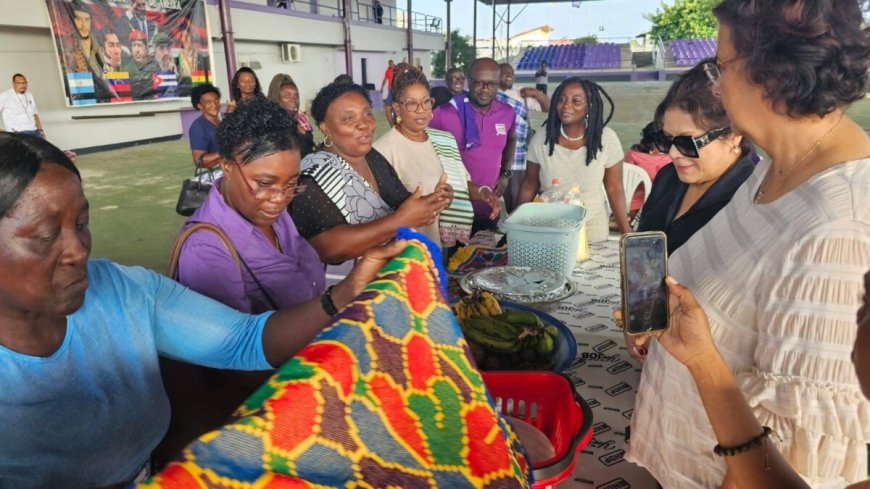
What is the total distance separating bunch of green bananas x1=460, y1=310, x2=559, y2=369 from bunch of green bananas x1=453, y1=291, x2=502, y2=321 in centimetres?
8

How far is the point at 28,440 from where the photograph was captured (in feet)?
3.35

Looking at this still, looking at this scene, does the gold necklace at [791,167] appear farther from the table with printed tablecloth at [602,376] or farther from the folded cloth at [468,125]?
the folded cloth at [468,125]

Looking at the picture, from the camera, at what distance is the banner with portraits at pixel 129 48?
421 inches

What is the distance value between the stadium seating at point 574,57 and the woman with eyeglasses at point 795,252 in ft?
118

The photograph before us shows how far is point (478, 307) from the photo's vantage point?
1926 millimetres

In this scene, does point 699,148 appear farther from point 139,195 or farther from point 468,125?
point 139,195

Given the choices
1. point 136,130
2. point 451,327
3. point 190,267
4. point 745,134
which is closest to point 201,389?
point 190,267

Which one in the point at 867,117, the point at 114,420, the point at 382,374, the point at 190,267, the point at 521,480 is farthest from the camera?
the point at 867,117

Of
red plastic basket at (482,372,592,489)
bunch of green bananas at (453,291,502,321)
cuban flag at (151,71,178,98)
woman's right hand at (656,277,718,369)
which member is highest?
cuban flag at (151,71,178,98)

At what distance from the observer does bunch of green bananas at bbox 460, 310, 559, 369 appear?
1.70 meters

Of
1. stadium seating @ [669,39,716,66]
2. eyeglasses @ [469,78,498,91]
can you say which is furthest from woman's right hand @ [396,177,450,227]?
stadium seating @ [669,39,716,66]

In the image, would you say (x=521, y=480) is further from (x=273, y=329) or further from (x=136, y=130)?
(x=136, y=130)

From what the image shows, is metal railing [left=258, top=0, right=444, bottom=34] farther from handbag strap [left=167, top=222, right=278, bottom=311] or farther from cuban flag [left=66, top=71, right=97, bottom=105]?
handbag strap [left=167, top=222, right=278, bottom=311]

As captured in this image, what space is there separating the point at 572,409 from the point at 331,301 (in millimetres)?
667
